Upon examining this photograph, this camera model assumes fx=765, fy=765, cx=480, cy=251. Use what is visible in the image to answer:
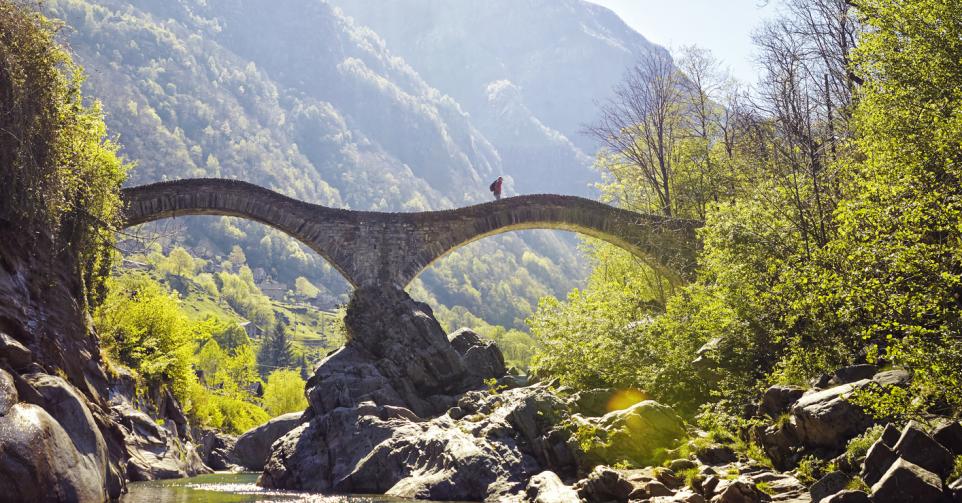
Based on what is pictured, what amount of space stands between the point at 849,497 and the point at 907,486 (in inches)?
24.8

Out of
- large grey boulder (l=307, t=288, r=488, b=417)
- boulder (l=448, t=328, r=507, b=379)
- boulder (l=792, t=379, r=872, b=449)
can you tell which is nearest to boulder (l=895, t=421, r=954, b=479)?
boulder (l=792, t=379, r=872, b=449)

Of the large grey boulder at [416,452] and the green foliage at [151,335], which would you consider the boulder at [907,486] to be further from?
the green foliage at [151,335]

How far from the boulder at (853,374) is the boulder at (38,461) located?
36.8 ft

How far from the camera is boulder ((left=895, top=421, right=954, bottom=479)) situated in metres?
8.46

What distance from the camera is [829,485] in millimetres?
9289

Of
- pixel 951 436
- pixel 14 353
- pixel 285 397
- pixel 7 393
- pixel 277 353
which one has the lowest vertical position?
pixel 951 436

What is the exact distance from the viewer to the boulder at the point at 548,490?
12086 millimetres

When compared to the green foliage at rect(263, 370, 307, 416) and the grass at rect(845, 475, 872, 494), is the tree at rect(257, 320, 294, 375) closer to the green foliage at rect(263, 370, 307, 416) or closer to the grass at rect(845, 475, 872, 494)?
the green foliage at rect(263, 370, 307, 416)

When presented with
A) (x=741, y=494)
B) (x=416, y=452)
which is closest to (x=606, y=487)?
(x=741, y=494)

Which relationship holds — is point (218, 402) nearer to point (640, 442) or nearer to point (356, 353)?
point (356, 353)

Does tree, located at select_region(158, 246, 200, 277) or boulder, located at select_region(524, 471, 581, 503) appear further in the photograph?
tree, located at select_region(158, 246, 200, 277)

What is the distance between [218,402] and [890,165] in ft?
126

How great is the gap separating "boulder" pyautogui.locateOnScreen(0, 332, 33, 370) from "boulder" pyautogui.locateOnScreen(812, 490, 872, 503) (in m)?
11.7

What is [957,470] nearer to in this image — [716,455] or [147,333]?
[716,455]
